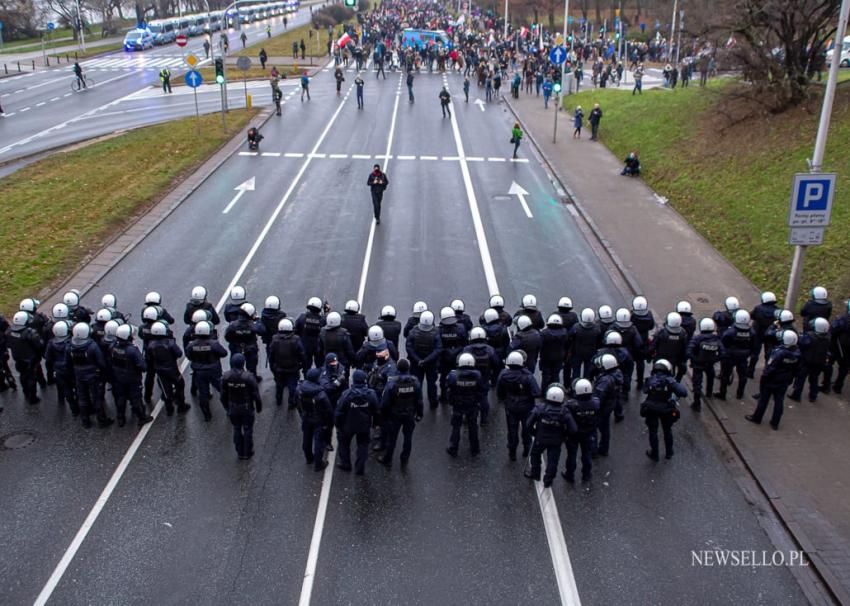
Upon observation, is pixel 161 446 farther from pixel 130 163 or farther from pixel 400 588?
pixel 130 163

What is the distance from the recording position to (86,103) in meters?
40.1

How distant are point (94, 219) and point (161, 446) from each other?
11.7 m

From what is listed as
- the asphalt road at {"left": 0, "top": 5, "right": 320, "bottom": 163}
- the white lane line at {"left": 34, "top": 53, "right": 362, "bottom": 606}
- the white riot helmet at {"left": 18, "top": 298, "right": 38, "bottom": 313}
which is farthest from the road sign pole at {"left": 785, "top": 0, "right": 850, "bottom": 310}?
the asphalt road at {"left": 0, "top": 5, "right": 320, "bottom": 163}

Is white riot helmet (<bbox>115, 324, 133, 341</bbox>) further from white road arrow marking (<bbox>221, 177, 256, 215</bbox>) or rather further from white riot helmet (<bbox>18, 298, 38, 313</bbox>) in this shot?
white road arrow marking (<bbox>221, 177, 256, 215</bbox>)

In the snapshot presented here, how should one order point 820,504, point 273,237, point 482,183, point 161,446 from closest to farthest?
point 820,504
point 161,446
point 273,237
point 482,183

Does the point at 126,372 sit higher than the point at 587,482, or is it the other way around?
the point at 126,372

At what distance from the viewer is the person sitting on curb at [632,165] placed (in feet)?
80.5

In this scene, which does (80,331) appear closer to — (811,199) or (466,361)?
(466,361)

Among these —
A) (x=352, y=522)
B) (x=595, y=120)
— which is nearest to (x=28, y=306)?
(x=352, y=522)

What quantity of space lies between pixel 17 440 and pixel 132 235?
381 inches

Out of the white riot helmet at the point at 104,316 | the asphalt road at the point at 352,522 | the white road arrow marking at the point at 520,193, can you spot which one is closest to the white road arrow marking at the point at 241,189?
the asphalt road at the point at 352,522

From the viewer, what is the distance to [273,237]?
1919 centimetres

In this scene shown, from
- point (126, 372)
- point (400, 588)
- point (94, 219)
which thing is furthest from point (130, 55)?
point (400, 588)

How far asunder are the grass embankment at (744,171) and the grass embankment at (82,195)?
14.8m
